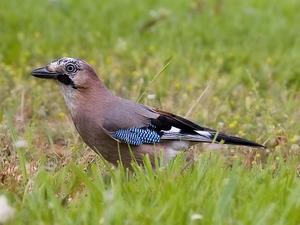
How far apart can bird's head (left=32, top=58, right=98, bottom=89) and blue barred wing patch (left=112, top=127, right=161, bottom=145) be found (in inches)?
12.9

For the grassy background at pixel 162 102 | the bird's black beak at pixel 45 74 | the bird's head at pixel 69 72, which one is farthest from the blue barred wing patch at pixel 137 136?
the bird's black beak at pixel 45 74

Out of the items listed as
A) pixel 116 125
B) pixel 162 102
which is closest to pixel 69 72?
pixel 116 125

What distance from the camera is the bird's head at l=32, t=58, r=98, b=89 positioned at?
5328 millimetres

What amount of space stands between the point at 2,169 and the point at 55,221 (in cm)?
94

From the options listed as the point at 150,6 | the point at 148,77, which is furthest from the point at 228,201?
the point at 150,6

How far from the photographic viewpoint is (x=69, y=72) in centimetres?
535

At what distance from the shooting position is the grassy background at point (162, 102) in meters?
4.19

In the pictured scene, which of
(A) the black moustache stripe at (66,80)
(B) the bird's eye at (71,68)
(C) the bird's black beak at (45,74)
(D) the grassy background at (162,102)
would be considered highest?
(B) the bird's eye at (71,68)

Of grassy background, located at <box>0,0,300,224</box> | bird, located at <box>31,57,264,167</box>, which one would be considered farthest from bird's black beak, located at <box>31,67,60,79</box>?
grassy background, located at <box>0,0,300,224</box>

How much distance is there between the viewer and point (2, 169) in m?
4.89

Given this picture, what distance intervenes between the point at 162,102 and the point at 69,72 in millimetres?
1721

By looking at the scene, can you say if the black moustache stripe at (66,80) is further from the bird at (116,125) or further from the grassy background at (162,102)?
the grassy background at (162,102)

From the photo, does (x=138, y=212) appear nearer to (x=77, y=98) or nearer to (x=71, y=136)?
(x=77, y=98)

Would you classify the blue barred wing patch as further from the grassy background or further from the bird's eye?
the bird's eye
